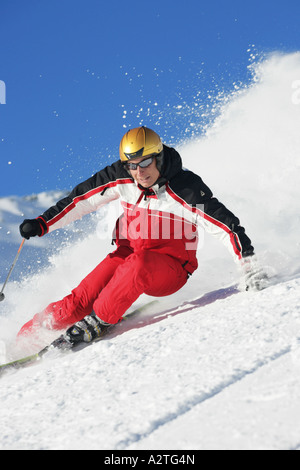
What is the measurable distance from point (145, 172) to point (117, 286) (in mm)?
879

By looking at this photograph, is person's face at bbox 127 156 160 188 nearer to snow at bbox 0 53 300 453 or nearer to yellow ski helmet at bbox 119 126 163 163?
yellow ski helmet at bbox 119 126 163 163

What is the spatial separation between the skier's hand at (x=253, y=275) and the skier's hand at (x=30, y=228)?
1.70 m

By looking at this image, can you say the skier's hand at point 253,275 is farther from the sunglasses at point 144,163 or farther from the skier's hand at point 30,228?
the skier's hand at point 30,228

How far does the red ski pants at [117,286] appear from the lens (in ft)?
11.1

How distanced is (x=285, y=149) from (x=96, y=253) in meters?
5.06

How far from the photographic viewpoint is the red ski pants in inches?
133

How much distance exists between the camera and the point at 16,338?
3746 millimetres

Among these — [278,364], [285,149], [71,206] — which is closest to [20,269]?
[71,206]

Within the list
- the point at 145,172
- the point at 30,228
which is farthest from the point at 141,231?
the point at 30,228

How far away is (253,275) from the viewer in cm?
340

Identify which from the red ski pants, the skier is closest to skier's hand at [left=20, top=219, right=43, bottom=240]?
the skier

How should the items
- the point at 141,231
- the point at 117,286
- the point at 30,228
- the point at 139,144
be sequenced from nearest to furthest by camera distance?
the point at 117,286, the point at 139,144, the point at 141,231, the point at 30,228

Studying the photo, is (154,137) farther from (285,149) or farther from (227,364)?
(285,149)

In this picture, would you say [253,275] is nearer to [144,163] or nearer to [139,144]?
[144,163]
